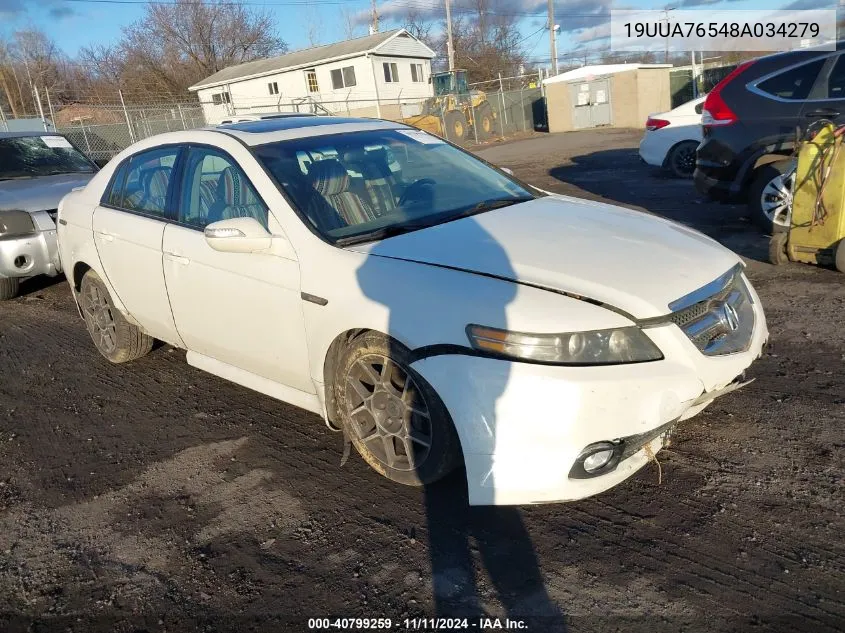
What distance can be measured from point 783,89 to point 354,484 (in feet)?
21.8

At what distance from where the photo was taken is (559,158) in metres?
18.4

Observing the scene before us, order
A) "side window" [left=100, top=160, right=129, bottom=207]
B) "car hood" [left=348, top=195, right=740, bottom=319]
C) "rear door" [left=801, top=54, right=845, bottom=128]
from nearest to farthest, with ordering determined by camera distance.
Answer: "car hood" [left=348, top=195, right=740, bottom=319]
"side window" [left=100, top=160, right=129, bottom=207]
"rear door" [left=801, top=54, right=845, bottom=128]

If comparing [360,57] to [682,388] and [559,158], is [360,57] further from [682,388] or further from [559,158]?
[682,388]

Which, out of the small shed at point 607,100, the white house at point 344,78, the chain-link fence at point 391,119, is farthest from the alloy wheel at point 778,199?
the white house at point 344,78

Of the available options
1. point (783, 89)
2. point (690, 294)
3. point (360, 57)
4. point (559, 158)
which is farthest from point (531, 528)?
point (360, 57)

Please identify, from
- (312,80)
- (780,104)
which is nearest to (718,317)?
(780,104)

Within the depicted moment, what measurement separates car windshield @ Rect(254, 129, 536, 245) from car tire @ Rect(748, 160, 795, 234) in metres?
4.01

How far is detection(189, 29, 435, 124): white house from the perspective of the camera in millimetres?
37531

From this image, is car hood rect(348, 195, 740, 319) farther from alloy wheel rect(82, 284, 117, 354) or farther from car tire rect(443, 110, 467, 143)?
car tire rect(443, 110, 467, 143)

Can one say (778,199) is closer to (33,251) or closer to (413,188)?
(413,188)

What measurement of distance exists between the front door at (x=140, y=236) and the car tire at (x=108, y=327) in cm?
31

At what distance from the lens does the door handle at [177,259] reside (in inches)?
157

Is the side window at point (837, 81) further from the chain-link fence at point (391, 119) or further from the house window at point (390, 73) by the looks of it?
the house window at point (390, 73)

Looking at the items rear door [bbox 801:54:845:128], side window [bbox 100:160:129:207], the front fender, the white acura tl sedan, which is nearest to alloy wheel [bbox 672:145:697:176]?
rear door [bbox 801:54:845:128]
